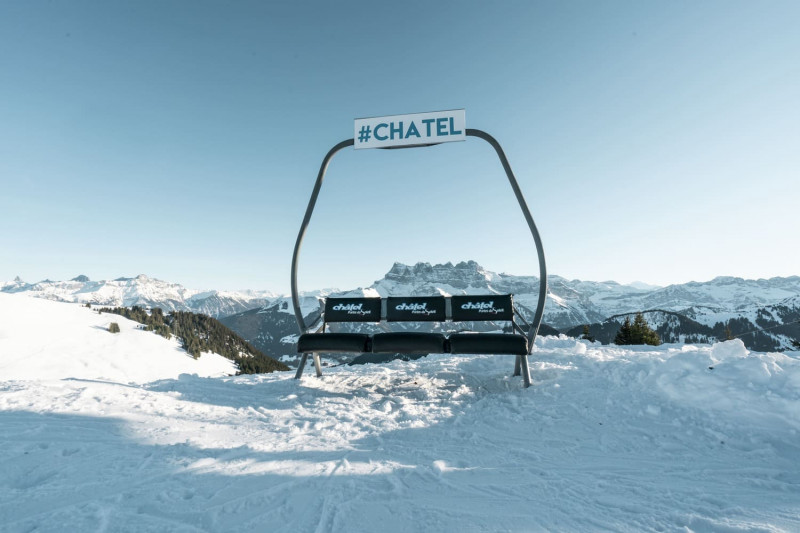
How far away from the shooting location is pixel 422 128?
743cm

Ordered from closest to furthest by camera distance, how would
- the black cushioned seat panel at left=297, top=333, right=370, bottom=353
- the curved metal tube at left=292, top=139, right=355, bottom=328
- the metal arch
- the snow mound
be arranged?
the black cushioned seat panel at left=297, top=333, right=370, bottom=353 < the metal arch < the curved metal tube at left=292, top=139, right=355, bottom=328 < the snow mound

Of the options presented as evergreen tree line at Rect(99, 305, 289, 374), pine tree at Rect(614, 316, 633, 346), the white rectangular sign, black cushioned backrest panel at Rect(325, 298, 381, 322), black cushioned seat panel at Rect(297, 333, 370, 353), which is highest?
the white rectangular sign

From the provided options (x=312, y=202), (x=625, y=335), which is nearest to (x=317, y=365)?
(x=312, y=202)

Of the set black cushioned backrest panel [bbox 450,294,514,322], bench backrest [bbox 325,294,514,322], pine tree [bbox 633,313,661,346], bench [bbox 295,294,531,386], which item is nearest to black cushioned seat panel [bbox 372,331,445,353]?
bench [bbox 295,294,531,386]

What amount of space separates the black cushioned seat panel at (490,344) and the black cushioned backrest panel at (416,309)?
40.5 inches

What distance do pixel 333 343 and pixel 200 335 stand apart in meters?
118

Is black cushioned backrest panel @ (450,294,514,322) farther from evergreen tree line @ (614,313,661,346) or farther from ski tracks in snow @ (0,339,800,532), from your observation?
evergreen tree line @ (614,313,661,346)

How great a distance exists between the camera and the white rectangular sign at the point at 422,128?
24.2 feet

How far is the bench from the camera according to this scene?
6.21 meters

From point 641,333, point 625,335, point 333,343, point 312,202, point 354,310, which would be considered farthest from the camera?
point 625,335

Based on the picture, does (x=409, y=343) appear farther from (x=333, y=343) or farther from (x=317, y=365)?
(x=317, y=365)

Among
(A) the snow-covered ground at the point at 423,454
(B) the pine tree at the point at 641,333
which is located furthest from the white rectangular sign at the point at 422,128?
(B) the pine tree at the point at 641,333

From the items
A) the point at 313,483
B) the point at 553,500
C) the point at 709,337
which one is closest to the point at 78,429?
the point at 313,483

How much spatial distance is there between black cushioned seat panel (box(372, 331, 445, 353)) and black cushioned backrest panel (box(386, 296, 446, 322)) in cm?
89
